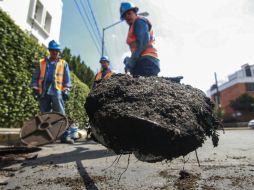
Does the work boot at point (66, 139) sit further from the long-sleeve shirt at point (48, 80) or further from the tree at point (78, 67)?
the tree at point (78, 67)

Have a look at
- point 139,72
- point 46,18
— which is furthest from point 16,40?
point 46,18

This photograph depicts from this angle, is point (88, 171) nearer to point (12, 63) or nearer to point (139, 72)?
point (139, 72)

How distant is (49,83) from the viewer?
483cm

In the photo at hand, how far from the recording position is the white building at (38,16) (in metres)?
11.3

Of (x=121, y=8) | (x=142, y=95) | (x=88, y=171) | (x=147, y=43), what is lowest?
(x=88, y=171)

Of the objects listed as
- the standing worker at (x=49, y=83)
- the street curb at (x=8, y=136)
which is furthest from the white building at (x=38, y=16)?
the street curb at (x=8, y=136)

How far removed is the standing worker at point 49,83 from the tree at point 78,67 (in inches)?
522

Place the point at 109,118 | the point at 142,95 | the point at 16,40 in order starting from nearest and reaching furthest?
1. the point at 109,118
2. the point at 142,95
3. the point at 16,40

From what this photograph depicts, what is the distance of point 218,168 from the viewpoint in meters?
2.37

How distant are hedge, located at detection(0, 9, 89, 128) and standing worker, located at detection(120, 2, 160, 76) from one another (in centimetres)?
355

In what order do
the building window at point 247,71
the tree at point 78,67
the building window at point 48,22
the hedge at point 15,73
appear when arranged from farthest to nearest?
the building window at point 247,71, the tree at point 78,67, the building window at point 48,22, the hedge at point 15,73

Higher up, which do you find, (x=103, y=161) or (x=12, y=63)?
(x=12, y=63)

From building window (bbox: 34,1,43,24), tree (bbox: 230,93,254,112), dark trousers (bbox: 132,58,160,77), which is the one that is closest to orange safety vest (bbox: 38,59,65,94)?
dark trousers (bbox: 132,58,160,77)

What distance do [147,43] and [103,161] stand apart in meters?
1.52
